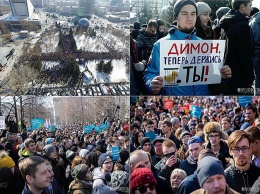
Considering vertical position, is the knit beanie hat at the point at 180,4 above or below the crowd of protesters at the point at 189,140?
above

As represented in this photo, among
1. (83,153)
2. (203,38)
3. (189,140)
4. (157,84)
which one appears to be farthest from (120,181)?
(203,38)

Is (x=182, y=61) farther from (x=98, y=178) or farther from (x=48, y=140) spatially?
(x=48, y=140)

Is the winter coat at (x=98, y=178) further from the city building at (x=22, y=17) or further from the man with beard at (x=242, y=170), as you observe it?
the city building at (x=22, y=17)

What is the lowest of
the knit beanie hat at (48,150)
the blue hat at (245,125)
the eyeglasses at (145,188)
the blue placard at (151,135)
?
the eyeglasses at (145,188)

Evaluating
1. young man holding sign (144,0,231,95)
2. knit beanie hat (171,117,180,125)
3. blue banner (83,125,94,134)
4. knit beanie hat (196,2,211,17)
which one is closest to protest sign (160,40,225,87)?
young man holding sign (144,0,231,95)

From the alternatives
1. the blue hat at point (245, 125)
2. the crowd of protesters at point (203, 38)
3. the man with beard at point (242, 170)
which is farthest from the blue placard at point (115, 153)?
the blue hat at point (245, 125)

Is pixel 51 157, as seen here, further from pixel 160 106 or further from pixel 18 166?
pixel 160 106
